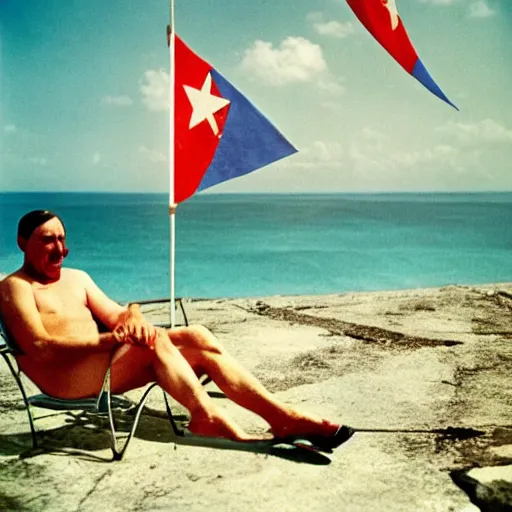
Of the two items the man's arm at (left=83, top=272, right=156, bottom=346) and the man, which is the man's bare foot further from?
the man's arm at (left=83, top=272, right=156, bottom=346)

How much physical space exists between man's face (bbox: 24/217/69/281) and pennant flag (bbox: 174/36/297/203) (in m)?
0.76

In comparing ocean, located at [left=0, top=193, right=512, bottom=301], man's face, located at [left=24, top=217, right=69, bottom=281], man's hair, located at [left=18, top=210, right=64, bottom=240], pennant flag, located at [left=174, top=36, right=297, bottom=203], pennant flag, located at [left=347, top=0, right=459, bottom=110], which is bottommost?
ocean, located at [left=0, top=193, right=512, bottom=301]

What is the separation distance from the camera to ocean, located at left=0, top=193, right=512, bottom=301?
443 inches

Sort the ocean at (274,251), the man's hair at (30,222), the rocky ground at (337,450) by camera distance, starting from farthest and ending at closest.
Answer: the ocean at (274,251)
the man's hair at (30,222)
the rocky ground at (337,450)

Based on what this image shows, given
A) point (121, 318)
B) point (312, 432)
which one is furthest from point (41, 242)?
point (312, 432)

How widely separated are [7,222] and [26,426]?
1.01 m

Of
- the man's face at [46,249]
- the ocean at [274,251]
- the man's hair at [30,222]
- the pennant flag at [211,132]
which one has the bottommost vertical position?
the ocean at [274,251]

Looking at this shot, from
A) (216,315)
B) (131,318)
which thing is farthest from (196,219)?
(131,318)

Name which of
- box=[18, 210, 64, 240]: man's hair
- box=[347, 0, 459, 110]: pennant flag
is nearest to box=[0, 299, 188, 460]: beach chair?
box=[18, 210, 64, 240]: man's hair

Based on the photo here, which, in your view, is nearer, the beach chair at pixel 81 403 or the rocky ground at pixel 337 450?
the rocky ground at pixel 337 450

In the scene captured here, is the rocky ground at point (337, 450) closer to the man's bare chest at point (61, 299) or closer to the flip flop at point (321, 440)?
the flip flop at point (321, 440)

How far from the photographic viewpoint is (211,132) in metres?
3.09

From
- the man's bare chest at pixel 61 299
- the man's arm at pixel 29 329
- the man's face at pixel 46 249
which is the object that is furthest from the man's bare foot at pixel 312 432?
the man's face at pixel 46 249

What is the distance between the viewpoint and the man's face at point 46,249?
93.1 inches
